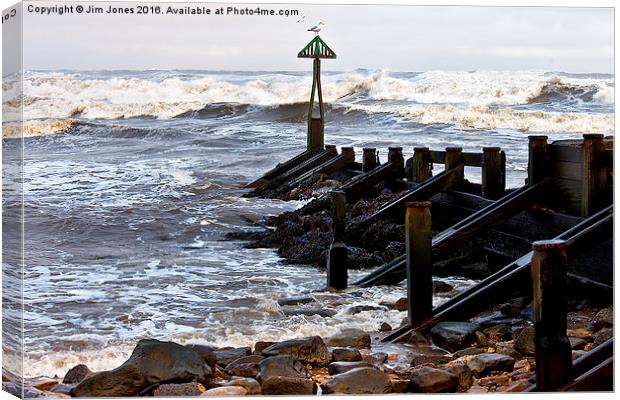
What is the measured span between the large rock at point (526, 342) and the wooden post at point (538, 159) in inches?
59.3

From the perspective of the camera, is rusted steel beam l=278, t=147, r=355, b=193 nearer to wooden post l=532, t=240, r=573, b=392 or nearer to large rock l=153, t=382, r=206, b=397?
large rock l=153, t=382, r=206, b=397

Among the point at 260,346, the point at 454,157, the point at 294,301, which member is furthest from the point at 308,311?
the point at 454,157

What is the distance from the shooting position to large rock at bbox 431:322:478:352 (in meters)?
4.81

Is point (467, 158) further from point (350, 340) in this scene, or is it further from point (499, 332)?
point (350, 340)

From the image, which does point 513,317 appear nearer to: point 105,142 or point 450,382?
point 450,382

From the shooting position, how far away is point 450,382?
174 inches

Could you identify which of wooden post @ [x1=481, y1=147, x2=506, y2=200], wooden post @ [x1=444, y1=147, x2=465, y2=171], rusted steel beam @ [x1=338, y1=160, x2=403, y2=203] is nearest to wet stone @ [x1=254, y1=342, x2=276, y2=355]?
wooden post @ [x1=481, y1=147, x2=506, y2=200]

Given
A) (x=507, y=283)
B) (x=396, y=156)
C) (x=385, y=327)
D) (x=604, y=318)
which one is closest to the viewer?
(x=507, y=283)

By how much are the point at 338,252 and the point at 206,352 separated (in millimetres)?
1610

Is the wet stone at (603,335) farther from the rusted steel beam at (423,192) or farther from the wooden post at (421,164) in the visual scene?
the wooden post at (421,164)

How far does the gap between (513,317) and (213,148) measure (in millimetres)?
2185

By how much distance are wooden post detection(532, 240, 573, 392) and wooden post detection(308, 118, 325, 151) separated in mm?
2440

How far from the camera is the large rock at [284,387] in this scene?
4.44 meters

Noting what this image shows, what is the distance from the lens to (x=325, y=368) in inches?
183
